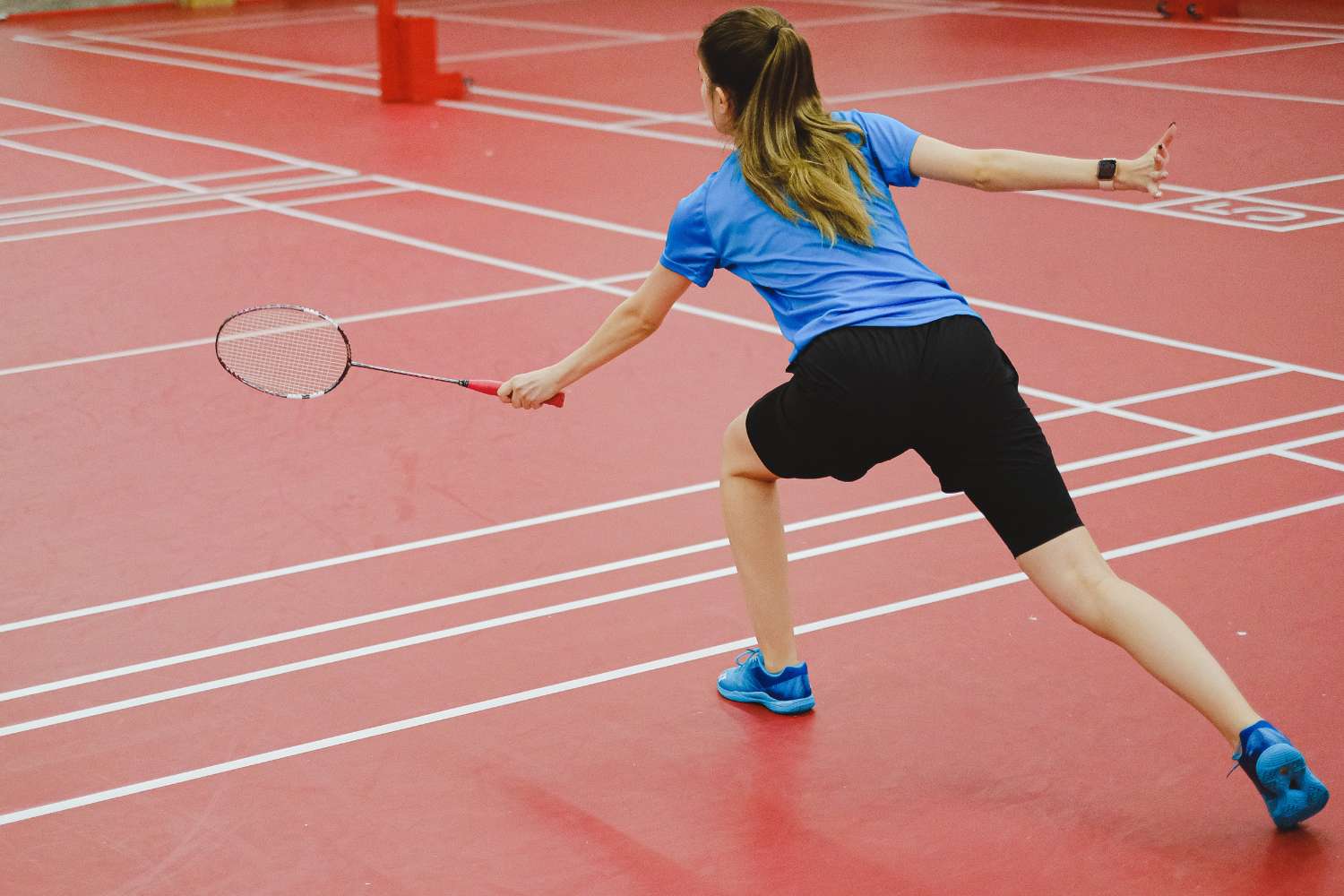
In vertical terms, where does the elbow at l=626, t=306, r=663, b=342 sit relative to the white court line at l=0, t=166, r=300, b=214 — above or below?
above

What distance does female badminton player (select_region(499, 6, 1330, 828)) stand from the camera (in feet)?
11.3

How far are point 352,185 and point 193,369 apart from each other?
391cm

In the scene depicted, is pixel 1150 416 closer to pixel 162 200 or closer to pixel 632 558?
pixel 632 558

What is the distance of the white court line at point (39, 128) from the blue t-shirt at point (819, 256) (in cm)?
1051

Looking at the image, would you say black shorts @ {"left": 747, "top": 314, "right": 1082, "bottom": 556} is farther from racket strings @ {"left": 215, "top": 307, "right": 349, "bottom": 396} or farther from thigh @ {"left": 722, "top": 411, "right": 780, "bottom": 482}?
racket strings @ {"left": 215, "top": 307, "right": 349, "bottom": 396}

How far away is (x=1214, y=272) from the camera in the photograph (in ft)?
28.0

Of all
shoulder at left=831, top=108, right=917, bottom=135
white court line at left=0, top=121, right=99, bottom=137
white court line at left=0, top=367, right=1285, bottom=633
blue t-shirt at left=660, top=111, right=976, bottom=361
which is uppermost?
shoulder at left=831, top=108, right=917, bottom=135

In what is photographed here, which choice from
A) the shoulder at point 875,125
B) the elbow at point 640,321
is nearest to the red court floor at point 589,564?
the elbow at point 640,321

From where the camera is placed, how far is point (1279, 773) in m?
3.37

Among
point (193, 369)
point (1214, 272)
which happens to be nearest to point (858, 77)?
point (1214, 272)

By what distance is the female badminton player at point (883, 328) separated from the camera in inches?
136

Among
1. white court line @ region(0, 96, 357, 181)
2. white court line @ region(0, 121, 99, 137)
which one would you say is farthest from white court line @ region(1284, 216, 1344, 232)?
white court line @ region(0, 121, 99, 137)

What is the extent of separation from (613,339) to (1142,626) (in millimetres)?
1278

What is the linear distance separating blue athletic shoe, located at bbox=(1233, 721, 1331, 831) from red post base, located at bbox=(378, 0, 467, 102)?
1140 centimetres
